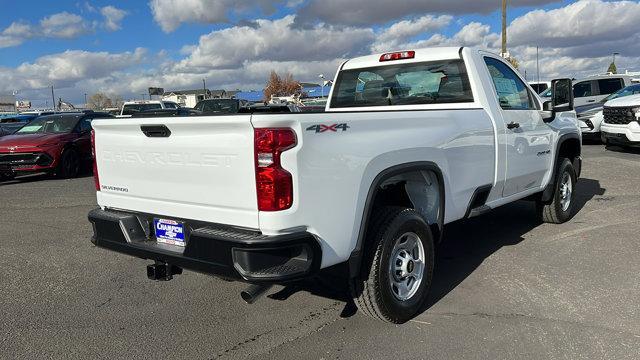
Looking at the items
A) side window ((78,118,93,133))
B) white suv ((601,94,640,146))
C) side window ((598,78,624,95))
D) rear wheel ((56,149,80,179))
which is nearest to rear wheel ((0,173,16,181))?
rear wheel ((56,149,80,179))

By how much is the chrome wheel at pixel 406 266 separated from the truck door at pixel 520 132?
1.50 metres

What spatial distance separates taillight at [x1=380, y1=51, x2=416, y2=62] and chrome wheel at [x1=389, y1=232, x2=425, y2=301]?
2.13 metres

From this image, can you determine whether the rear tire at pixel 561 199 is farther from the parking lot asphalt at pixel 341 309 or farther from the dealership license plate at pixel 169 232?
the dealership license plate at pixel 169 232

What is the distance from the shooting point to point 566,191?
21.1ft

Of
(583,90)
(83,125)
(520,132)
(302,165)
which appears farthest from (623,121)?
(83,125)

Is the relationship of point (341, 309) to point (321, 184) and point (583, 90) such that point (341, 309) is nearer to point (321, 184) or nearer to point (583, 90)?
point (321, 184)

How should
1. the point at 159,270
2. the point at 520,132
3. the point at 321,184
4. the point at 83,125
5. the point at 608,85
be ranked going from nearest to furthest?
1. the point at 321,184
2. the point at 159,270
3. the point at 520,132
4. the point at 83,125
5. the point at 608,85

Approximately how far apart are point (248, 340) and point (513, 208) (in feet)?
16.9

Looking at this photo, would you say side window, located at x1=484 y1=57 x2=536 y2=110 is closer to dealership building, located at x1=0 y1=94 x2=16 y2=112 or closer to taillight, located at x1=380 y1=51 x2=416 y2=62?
taillight, located at x1=380 y1=51 x2=416 y2=62

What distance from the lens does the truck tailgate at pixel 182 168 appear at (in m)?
2.92

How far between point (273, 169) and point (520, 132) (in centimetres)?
316

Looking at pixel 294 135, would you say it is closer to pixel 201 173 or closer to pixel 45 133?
pixel 201 173

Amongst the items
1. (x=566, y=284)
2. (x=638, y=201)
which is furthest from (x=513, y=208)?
(x=566, y=284)

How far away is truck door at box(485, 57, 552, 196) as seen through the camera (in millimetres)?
4930
